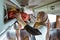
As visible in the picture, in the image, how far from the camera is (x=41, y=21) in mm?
812

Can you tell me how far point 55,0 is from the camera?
3.97 ft

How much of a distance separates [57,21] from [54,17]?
0.22ft

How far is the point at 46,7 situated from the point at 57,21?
12.4 inches

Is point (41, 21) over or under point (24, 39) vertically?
over

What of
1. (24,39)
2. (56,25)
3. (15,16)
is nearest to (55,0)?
(56,25)

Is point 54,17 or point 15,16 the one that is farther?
point 54,17

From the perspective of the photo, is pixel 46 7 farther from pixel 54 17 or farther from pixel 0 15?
pixel 0 15

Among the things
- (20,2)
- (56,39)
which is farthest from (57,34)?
(20,2)

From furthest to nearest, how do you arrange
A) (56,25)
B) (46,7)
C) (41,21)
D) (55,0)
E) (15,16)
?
(56,25), (46,7), (55,0), (41,21), (15,16)

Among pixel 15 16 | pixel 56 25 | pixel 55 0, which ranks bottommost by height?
pixel 56 25

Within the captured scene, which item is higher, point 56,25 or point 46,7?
point 46,7

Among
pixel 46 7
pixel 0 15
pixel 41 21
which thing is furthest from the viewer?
pixel 46 7

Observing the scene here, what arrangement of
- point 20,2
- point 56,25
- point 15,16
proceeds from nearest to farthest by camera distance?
point 15,16 → point 20,2 → point 56,25

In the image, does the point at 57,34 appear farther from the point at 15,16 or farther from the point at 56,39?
the point at 15,16
